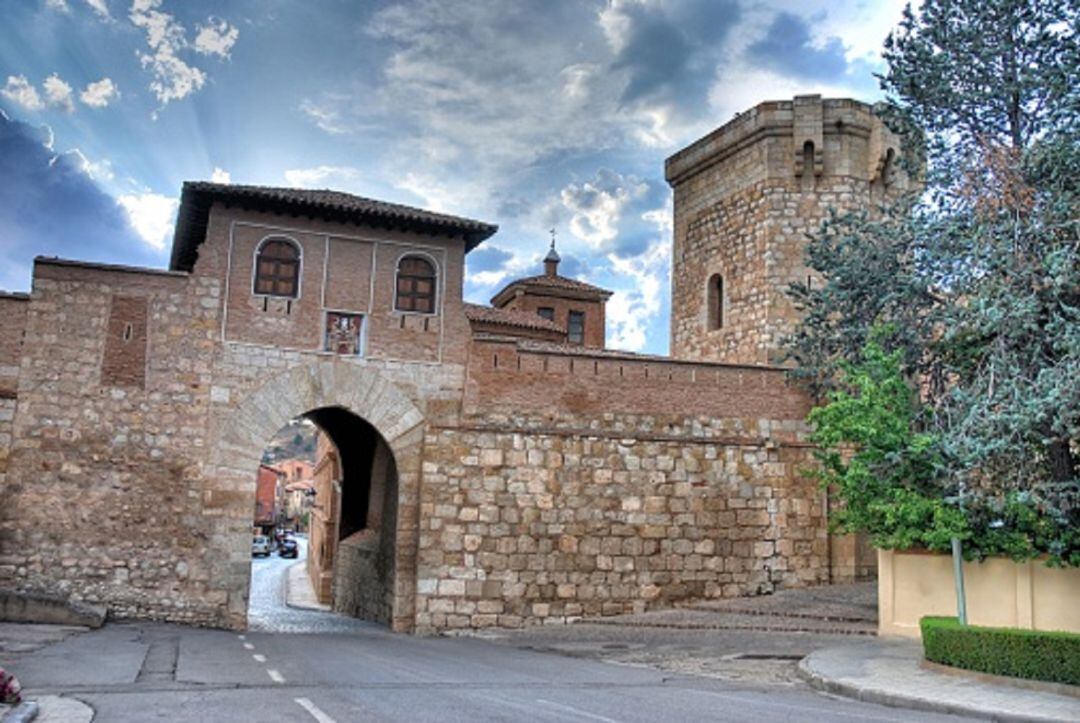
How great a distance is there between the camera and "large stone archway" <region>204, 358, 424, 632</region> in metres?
18.9

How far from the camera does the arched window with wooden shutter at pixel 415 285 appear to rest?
20734mm

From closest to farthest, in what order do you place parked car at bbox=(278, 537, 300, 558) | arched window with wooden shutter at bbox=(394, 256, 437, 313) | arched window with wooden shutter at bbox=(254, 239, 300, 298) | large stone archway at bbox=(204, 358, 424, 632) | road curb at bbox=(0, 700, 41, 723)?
1. road curb at bbox=(0, 700, 41, 723)
2. large stone archway at bbox=(204, 358, 424, 632)
3. arched window with wooden shutter at bbox=(254, 239, 300, 298)
4. arched window with wooden shutter at bbox=(394, 256, 437, 313)
5. parked car at bbox=(278, 537, 300, 558)

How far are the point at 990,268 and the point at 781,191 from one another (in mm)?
10881

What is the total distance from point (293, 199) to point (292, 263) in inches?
53.1

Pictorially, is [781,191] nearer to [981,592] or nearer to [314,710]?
[981,592]

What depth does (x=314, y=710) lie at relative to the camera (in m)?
8.50

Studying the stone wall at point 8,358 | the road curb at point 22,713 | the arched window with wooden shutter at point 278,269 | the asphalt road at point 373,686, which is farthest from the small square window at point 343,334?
the road curb at point 22,713

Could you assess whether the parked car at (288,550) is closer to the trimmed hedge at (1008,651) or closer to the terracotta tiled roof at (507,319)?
the terracotta tiled roof at (507,319)

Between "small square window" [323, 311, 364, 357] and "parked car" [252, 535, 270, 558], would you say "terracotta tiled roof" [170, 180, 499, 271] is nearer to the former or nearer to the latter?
"small square window" [323, 311, 364, 357]

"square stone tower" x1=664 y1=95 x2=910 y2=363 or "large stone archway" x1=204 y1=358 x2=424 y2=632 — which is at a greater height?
"square stone tower" x1=664 y1=95 x2=910 y2=363

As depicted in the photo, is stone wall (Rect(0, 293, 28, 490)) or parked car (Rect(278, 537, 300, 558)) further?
parked car (Rect(278, 537, 300, 558))

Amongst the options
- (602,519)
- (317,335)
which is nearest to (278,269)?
(317,335)

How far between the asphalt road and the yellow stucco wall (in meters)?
5.54

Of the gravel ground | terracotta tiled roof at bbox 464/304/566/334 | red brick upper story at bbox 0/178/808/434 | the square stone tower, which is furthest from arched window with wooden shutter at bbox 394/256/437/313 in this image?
terracotta tiled roof at bbox 464/304/566/334
